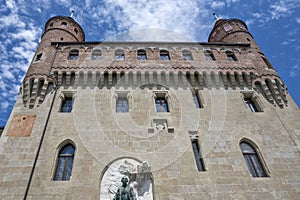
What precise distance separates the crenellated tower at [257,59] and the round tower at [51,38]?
14.0 m

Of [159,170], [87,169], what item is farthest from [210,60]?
[87,169]

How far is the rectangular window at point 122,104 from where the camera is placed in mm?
14492

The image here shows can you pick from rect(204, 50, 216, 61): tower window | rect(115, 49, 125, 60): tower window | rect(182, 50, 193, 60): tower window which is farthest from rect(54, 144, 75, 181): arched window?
rect(204, 50, 216, 61): tower window

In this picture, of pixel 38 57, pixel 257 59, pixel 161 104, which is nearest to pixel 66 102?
pixel 38 57

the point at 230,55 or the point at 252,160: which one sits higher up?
the point at 230,55

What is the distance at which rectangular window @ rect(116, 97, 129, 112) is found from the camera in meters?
14.5

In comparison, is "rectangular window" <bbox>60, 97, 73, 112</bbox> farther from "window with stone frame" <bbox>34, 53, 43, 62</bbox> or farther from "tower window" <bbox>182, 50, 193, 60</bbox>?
"tower window" <bbox>182, 50, 193, 60</bbox>

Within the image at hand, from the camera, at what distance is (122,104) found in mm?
14852

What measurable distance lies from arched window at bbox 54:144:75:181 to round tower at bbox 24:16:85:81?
5.77 metres

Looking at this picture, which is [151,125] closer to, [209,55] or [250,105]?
[250,105]

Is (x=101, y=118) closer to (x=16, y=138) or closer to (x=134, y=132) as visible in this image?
(x=134, y=132)

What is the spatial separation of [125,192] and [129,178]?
106cm

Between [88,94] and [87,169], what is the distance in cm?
532

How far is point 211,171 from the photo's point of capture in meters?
11.5
